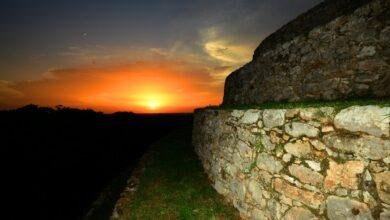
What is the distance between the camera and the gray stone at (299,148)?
4.32 m

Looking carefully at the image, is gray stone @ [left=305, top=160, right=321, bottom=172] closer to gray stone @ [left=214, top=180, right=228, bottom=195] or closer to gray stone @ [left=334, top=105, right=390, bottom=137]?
gray stone @ [left=334, top=105, right=390, bottom=137]

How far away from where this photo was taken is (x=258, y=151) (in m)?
5.65

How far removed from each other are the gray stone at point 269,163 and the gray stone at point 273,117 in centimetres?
70

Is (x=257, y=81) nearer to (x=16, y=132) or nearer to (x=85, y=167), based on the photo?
(x=85, y=167)

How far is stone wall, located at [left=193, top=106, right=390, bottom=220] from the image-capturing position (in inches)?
128

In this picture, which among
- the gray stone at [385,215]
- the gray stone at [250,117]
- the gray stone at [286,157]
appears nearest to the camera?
Answer: the gray stone at [385,215]

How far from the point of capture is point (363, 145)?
3.37m

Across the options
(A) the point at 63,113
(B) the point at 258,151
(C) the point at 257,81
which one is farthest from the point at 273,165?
(A) the point at 63,113

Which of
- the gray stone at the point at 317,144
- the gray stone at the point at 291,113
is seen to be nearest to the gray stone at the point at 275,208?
the gray stone at the point at 317,144

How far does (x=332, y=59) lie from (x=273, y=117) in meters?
2.41

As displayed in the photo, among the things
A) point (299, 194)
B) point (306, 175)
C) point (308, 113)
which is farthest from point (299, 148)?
point (299, 194)

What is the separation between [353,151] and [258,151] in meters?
2.33

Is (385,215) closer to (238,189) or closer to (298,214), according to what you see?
(298,214)

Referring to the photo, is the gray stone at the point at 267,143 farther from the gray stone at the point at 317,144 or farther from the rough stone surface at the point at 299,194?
the gray stone at the point at 317,144
